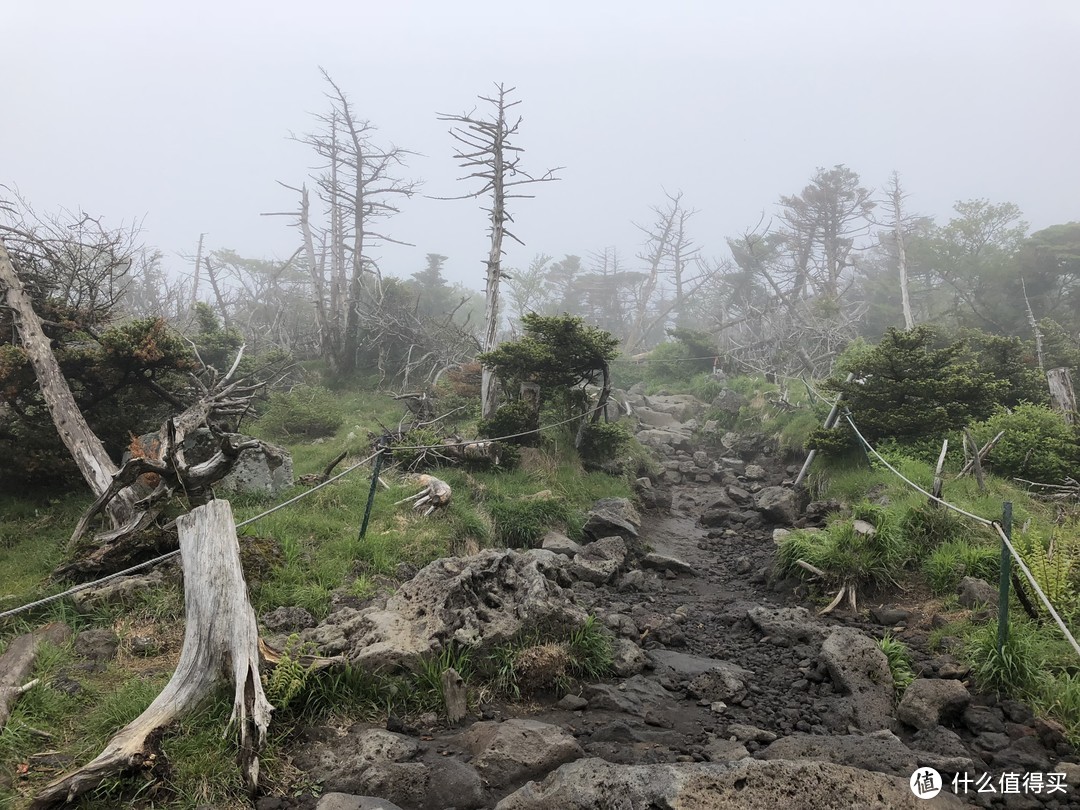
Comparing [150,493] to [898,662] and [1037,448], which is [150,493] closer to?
[898,662]

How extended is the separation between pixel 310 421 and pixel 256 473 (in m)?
5.57

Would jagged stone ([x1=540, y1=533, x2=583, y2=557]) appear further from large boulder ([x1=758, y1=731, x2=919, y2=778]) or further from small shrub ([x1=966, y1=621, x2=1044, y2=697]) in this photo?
small shrub ([x1=966, y1=621, x2=1044, y2=697])

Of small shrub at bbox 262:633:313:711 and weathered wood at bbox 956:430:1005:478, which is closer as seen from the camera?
small shrub at bbox 262:633:313:711

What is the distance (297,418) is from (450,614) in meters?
10.6

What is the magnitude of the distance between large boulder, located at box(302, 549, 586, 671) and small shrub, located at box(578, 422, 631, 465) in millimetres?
5970

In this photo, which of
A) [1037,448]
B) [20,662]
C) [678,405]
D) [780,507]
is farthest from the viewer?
[678,405]

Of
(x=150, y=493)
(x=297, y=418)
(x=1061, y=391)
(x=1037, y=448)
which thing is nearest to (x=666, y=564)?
(x=1037, y=448)

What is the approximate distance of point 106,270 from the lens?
953 centimetres

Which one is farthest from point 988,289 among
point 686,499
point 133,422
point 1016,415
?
point 133,422

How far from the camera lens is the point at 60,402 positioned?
7758mm

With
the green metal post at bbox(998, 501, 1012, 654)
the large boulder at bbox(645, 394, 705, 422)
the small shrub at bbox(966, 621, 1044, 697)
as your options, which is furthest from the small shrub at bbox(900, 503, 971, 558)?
the large boulder at bbox(645, 394, 705, 422)

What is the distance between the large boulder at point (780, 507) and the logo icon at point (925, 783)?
6667 millimetres

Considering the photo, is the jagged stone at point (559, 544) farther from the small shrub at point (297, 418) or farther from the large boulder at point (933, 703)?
the small shrub at point (297, 418)

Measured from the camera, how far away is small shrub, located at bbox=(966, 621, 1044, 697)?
4062 mm
